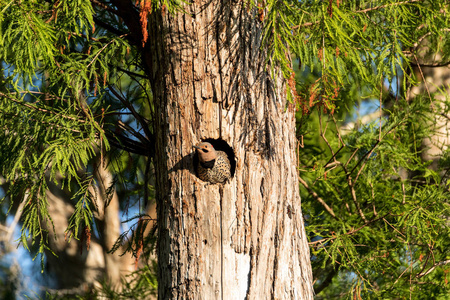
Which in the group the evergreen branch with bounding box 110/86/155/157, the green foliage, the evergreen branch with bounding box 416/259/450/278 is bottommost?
the evergreen branch with bounding box 416/259/450/278

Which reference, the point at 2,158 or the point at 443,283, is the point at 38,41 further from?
the point at 443,283

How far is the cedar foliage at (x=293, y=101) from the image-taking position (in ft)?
9.47

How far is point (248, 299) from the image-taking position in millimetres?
2770

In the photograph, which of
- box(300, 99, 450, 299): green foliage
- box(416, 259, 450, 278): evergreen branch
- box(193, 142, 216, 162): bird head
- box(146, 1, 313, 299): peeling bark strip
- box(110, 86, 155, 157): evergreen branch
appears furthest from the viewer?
box(416, 259, 450, 278): evergreen branch

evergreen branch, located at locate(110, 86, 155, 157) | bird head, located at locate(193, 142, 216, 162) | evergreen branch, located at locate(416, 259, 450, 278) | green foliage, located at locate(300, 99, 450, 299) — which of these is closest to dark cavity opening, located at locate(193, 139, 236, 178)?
bird head, located at locate(193, 142, 216, 162)

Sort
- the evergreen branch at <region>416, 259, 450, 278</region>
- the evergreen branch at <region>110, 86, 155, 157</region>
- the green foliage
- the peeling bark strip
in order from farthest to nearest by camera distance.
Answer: the evergreen branch at <region>416, 259, 450, 278</region>, the green foliage, the evergreen branch at <region>110, 86, 155, 157</region>, the peeling bark strip

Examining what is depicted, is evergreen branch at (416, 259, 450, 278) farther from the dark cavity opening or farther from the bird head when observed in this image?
the bird head

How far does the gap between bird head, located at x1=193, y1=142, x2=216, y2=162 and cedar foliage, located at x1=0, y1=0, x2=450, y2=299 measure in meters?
0.56

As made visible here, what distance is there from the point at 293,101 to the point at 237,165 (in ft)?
1.63

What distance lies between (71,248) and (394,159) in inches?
169

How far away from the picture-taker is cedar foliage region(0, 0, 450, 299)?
9.47ft

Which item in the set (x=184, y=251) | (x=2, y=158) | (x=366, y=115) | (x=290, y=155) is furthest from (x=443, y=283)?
(x=2, y=158)

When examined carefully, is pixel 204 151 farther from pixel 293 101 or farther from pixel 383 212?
pixel 383 212

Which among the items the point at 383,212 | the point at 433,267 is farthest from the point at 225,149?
the point at 433,267
